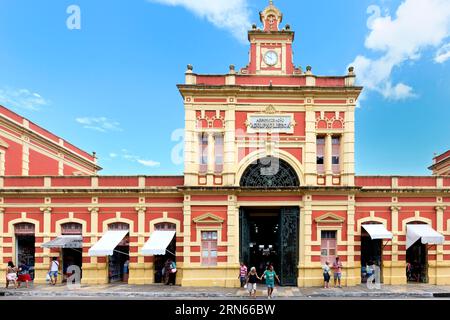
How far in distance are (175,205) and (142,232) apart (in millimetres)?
2375

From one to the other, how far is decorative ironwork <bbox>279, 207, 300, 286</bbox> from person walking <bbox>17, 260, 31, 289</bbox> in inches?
521

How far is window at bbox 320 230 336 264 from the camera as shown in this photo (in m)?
21.5

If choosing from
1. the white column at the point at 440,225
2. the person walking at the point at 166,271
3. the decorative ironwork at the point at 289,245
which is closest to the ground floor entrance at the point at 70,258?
the person walking at the point at 166,271

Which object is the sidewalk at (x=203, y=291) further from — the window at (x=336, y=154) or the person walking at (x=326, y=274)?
the window at (x=336, y=154)

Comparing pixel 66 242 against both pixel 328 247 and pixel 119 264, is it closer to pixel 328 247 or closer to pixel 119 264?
pixel 119 264

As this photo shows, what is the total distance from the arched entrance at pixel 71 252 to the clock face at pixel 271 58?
14.2 metres

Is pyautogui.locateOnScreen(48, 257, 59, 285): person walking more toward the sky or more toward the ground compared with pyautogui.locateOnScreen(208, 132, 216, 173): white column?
more toward the ground

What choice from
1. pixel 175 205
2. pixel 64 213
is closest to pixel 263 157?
pixel 175 205

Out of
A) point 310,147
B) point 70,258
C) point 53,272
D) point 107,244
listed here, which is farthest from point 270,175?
point 53,272

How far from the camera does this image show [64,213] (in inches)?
902

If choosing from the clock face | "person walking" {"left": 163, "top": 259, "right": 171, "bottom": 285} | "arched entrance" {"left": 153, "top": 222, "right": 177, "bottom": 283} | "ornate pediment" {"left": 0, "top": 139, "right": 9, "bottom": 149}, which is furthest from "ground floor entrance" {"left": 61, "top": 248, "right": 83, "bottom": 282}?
the clock face

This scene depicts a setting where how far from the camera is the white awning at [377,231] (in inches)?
824

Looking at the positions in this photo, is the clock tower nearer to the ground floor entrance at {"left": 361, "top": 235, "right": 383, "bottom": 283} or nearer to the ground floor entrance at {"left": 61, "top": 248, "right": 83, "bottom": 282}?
the ground floor entrance at {"left": 361, "top": 235, "right": 383, "bottom": 283}

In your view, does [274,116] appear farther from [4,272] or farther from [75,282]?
[4,272]
